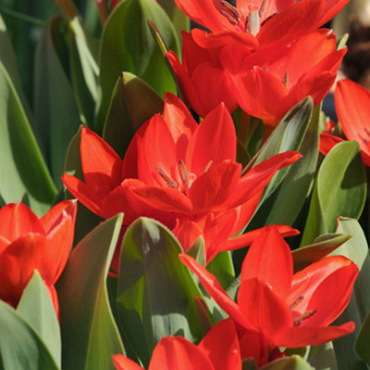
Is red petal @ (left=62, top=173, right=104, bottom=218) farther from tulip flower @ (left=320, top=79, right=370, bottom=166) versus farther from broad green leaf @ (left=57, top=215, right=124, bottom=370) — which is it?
→ tulip flower @ (left=320, top=79, right=370, bottom=166)

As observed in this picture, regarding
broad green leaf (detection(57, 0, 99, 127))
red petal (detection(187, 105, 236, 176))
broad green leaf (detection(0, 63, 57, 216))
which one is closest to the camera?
red petal (detection(187, 105, 236, 176))

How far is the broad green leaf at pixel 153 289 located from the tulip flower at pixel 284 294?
0.10 ft

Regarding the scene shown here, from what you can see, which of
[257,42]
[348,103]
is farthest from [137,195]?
[348,103]

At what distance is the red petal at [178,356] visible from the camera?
0.32 metres

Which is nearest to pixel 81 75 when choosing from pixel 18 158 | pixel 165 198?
pixel 18 158

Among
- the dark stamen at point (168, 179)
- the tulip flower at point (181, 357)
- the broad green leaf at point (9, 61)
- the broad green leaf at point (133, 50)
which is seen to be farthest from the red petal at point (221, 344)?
the broad green leaf at point (9, 61)

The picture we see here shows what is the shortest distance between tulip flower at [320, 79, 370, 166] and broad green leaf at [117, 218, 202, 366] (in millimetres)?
240

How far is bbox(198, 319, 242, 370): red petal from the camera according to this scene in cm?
33

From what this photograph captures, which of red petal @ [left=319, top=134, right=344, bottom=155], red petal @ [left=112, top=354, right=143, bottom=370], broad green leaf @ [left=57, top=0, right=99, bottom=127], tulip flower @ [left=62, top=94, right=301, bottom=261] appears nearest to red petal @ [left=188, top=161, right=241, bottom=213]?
tulip flower @ [left=62, top=94, right=301, bottom=261]

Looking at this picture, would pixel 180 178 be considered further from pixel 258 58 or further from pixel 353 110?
pixel 353 110

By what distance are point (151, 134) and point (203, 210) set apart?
0.23ft

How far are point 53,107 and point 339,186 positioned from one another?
13.5 inches

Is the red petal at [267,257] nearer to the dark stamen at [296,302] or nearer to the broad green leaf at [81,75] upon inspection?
the dark stamen at [296,302]

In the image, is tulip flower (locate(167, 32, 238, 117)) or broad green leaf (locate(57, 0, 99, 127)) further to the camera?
broad green leaf (locate(57, 0, 99, 127))
